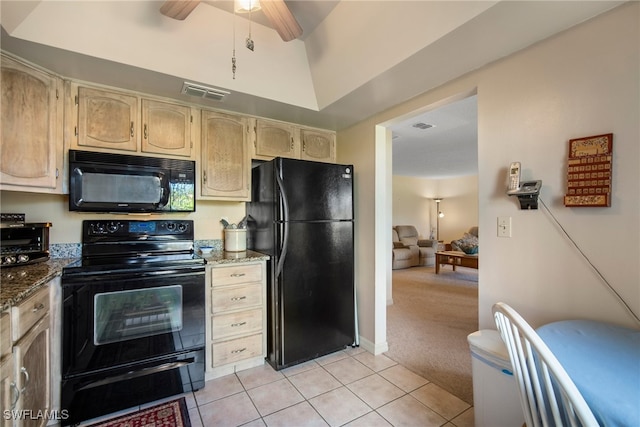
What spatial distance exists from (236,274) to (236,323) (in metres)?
0.39

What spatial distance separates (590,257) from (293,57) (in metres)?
2.28

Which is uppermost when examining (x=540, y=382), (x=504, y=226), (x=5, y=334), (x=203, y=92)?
(x=203, y=92)

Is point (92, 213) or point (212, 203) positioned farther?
point (212, 203)

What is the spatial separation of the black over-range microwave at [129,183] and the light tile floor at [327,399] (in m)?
1.43

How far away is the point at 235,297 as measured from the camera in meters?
2.23

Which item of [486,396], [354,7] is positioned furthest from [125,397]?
[354,7]

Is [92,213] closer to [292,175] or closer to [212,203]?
[212,203]

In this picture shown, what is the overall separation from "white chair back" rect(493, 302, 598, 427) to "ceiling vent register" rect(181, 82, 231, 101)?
7.13 ft

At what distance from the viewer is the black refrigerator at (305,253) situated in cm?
227

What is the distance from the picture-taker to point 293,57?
222cm

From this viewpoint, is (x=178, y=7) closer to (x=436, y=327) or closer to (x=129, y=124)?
(x=129, y=124)

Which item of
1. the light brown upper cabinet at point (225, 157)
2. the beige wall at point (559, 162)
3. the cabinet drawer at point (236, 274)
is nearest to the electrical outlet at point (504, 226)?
the beige wall at point (559, 162)

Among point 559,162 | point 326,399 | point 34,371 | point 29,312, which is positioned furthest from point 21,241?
point 559,162

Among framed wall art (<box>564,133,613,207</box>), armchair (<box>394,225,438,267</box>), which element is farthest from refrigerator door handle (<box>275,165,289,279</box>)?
armchair (<box>394,225,438,267</box>)
